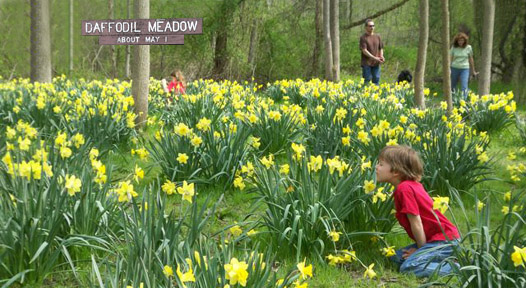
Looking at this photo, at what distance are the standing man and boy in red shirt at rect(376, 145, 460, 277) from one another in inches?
257

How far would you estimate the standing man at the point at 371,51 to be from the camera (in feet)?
30.8

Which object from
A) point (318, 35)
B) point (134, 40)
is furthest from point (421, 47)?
point (318, 35)

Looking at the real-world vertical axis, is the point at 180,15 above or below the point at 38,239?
above

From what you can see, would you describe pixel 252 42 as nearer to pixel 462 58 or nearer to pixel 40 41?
pixel 40 41

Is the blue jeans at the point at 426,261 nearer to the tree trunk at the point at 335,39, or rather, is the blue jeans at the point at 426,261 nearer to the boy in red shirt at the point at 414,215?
the boy in red shirt at the point at 414,215

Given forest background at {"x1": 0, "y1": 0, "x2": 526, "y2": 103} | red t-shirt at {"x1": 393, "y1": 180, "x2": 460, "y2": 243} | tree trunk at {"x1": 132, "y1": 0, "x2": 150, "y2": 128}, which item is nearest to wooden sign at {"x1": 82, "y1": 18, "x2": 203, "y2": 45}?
tree trunk at {"x1": 132, "y1": 0, "x2": 150, "y2": 128}

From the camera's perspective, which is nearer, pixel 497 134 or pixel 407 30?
pixel 497 134

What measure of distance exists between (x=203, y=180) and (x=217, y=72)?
613 inches

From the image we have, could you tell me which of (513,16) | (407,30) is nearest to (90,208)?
(513,16)

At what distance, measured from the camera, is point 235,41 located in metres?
19.0

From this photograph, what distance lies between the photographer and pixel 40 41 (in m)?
9.84

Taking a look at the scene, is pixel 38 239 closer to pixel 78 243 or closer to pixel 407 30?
pixel 78 243

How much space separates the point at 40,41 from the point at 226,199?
7.18m

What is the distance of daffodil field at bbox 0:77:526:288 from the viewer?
2.18 m
